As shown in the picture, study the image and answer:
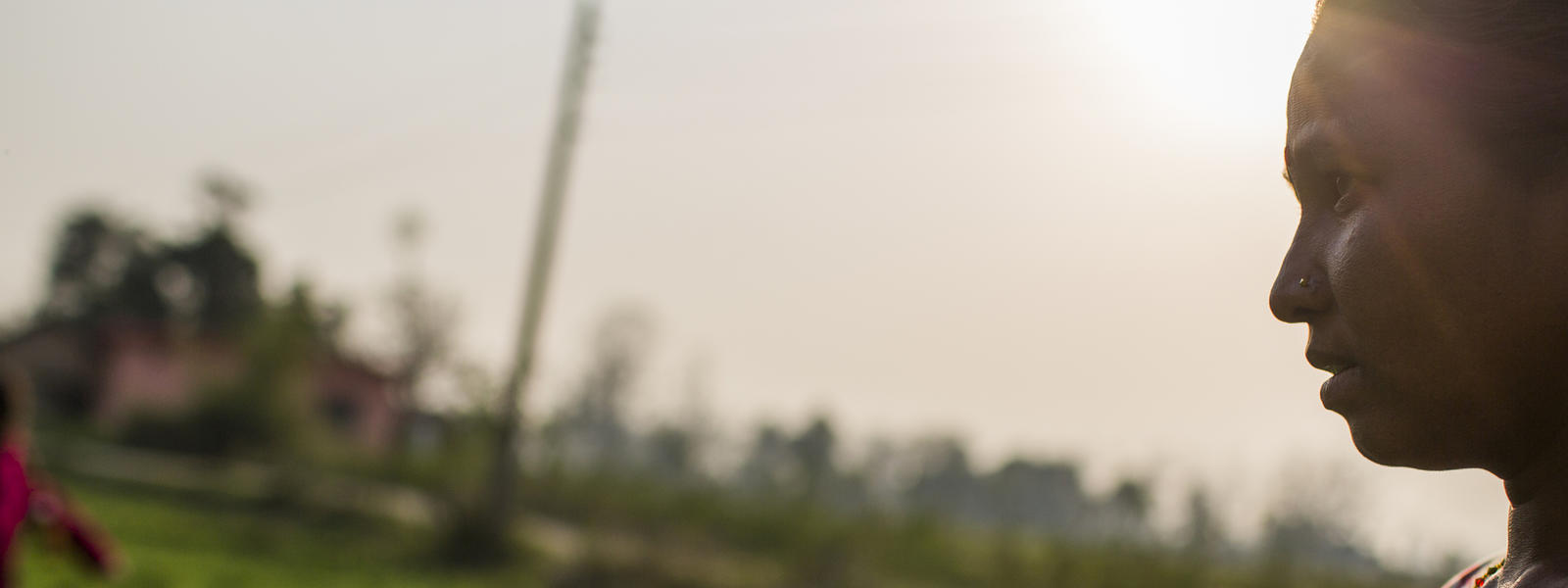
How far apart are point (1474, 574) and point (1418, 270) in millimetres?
408

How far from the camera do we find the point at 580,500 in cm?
3020

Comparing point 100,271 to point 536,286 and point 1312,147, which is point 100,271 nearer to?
point 536,286

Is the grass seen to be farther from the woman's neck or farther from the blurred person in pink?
the woman's neck

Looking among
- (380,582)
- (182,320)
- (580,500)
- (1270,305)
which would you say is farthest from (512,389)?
(182,320)

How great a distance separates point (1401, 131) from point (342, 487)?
26327 millimetres

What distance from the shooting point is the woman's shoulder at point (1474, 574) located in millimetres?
1067

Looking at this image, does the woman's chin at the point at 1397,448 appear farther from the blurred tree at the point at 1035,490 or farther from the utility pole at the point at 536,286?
the blurred tree at the point at 1035,490

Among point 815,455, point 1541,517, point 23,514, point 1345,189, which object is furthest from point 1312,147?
point 815,455

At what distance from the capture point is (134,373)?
168 feet

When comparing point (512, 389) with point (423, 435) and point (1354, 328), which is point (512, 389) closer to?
point (1354, 328)

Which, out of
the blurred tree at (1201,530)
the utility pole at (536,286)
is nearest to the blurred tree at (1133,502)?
the blurred tree at (1201,530)

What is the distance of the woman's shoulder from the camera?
107 cm

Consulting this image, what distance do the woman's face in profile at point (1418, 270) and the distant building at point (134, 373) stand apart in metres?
47.7

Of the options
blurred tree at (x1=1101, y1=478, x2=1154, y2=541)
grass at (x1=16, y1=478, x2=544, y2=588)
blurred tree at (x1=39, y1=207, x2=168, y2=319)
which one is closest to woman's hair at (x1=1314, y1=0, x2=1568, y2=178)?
grass at (x1=16, y1=478, x2=544, y2=588)
